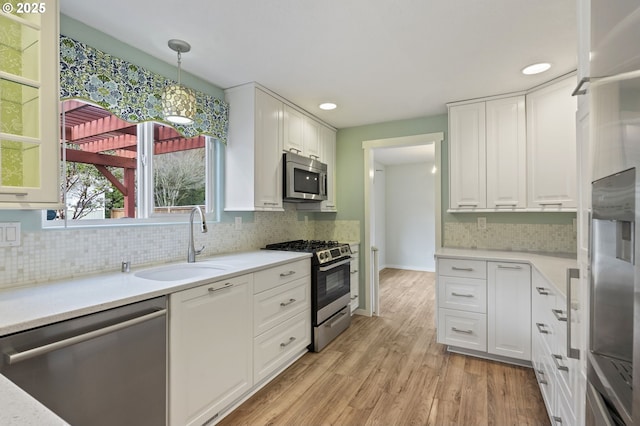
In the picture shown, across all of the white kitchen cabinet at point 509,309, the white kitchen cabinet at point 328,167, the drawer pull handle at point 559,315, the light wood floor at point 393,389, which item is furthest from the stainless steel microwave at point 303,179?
the drawer pull handle at point 559,315

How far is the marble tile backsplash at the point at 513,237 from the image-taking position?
287cm

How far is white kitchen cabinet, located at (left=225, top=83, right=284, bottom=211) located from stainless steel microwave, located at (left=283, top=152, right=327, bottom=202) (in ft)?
0.65

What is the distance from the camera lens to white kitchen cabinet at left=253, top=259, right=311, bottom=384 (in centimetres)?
219

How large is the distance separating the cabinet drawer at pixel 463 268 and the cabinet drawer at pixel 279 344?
131 cm

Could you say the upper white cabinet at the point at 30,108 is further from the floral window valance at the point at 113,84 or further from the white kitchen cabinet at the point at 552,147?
the white kitchen cabinet at the point at 552,147

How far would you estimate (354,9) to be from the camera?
170cm

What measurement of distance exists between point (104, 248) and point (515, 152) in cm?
338

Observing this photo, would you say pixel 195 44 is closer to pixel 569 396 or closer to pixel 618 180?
pixel 618 180

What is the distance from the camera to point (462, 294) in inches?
108

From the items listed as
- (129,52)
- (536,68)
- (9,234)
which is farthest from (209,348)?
(536,68)

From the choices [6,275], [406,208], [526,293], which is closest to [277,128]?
[6,275]

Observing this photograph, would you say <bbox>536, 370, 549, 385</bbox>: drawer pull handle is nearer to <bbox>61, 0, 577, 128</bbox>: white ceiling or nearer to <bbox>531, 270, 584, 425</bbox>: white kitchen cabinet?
<bbox>531, 270, 584, 425</bbox>: white kitchen cabinet

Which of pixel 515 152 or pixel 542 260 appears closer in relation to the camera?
pixel 542 260

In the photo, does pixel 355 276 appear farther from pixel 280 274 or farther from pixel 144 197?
pixel 144 197
